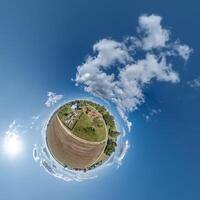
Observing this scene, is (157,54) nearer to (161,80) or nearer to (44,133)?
(161,80)

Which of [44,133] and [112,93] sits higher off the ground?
[112,93]

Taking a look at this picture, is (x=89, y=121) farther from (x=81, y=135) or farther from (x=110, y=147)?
(x=110, y=147)

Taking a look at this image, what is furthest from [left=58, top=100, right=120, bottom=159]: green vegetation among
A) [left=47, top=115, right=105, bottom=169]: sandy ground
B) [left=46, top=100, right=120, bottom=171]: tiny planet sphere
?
[left=47, top=115, right=105, bottom=169]: sandy ground

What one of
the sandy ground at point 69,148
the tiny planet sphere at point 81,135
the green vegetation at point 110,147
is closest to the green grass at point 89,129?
the tiny planet sphere at point 81,135

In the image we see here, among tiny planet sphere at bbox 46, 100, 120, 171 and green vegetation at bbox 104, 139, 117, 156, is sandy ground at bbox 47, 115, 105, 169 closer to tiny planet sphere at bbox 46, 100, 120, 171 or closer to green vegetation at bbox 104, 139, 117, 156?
tiny planet sphere at bbox 46, 100, 120, 171

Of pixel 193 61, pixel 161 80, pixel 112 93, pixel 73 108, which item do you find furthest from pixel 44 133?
pixel 193 61

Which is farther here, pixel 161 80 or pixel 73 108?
pixel 73 108
